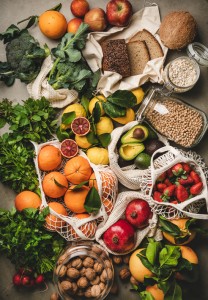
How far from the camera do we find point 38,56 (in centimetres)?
180

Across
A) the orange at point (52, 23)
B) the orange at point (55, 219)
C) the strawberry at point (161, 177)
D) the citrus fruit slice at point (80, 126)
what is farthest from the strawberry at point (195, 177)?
the orange at point (52, 23)

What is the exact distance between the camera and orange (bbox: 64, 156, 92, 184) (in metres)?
1.66

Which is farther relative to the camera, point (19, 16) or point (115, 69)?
point (19, 16)

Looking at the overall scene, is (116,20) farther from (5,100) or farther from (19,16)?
(5,100)

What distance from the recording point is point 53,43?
6.32ft

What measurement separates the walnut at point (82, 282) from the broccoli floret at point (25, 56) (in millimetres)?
1050

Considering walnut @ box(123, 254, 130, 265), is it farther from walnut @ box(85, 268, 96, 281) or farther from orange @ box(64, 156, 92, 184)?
orange @ box(64, 156, 92, 184)

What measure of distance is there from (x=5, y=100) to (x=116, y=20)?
72 cm

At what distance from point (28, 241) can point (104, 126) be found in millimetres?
684

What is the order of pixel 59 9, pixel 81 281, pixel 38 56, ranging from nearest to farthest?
pixel 81 281
pixel 38 56
pixel 59 9

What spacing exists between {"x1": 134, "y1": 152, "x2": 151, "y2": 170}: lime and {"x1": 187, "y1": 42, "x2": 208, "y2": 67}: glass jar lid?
589 millimetres

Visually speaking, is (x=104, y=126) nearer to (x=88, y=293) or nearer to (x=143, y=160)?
(x=143, y=160)

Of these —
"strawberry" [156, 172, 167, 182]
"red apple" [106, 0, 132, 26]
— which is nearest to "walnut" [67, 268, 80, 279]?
"strawberry" [156, 172, 167, 182]

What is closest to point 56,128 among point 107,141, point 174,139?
point 107,141
